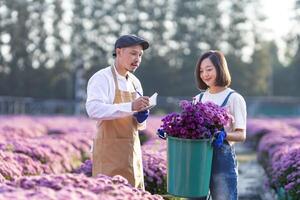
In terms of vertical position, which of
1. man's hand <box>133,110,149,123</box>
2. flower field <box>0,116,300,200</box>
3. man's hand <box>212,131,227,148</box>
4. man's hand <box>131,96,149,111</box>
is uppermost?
man's hand <box>131,96,149,111</box>

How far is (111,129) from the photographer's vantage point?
12.7 feet

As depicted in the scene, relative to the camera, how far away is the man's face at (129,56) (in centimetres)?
384

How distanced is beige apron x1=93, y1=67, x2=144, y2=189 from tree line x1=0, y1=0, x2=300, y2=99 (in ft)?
124

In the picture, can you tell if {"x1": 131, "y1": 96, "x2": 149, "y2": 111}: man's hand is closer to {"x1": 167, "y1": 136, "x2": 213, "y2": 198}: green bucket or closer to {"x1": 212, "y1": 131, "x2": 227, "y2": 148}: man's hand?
{"x1": 167, "y1": 136, "x2": 213, "y2": 198}: green bucket

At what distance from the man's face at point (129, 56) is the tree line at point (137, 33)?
124ft

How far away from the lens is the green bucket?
11.3 feet

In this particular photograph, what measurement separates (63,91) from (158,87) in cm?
802

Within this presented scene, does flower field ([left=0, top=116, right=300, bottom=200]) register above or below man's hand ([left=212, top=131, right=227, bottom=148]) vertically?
below

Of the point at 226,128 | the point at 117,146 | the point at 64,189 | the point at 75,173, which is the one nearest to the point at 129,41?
the point at 117,146

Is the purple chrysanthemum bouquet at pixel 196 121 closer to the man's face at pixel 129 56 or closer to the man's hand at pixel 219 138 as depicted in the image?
the man's hand at pixel 219 138

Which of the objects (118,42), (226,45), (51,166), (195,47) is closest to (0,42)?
(195,47)

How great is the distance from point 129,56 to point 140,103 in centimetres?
41

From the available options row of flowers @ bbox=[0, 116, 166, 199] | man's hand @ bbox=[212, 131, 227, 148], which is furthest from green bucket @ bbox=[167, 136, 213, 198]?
row of flowers @ bbox=[0, 116, 166, 199]

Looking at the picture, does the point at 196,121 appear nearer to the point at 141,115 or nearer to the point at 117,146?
the point at 141,115
